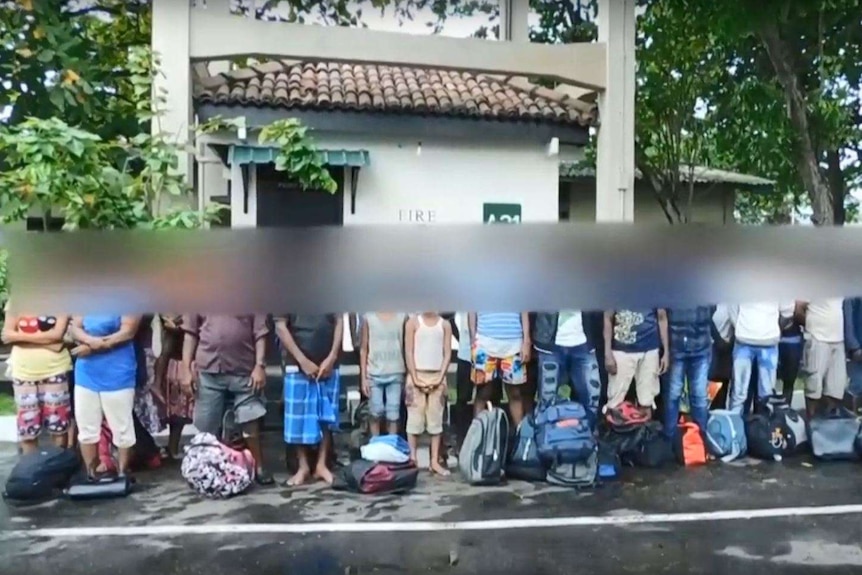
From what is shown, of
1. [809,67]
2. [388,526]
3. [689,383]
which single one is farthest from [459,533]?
[809,67]

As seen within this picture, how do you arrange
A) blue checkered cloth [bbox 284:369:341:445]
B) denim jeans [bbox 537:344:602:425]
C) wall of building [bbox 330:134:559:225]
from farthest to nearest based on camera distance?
wall of building [bbox 330:134:559:225] < denim jeans [bbox 537:344:602:425] < blue checkered cloth [bbox 284:369:341:445]

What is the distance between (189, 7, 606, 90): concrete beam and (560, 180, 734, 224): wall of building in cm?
162

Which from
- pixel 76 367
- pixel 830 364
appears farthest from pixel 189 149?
pixel 830 364

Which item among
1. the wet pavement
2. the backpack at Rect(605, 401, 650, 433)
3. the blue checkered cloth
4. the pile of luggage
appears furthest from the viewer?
the backpack at Rect(605, 401, 650, 433)

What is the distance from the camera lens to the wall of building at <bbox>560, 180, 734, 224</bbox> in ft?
21.0

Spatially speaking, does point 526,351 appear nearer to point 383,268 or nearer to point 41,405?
point 41,405

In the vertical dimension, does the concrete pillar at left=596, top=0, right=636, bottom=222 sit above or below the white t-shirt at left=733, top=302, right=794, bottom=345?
above

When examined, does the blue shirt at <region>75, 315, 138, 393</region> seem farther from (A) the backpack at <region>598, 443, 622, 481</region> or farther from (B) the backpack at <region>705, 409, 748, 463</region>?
(B) the backpack at <region>705, 409, 748, 463</region>

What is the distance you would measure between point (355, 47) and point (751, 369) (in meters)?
3.42

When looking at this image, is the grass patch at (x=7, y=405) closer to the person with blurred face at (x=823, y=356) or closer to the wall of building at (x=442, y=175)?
the wall of building at (x=442, y=175)

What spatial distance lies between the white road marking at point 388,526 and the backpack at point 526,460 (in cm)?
63

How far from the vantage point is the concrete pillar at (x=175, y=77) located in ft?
10.0

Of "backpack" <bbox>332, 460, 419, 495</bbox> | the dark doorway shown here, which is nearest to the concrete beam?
the dark doorway

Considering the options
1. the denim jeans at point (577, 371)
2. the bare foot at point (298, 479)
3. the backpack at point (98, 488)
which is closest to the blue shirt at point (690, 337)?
the denim jeans at point (577, 371)
